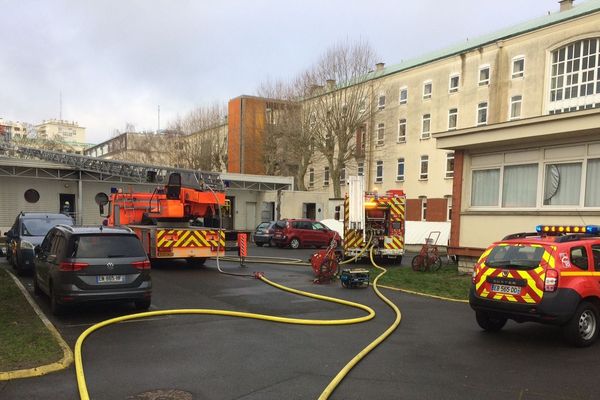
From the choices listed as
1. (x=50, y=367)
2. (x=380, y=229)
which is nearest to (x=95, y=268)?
(x=50, y=367)

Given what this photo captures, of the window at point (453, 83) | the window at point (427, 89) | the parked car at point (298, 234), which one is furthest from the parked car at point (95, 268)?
the window at point (427, 89)

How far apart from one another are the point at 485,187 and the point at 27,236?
43.8ft

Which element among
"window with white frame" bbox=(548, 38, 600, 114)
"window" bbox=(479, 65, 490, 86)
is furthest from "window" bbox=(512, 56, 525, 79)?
"window with white frame" bbox=(548, 38, 600, 114)

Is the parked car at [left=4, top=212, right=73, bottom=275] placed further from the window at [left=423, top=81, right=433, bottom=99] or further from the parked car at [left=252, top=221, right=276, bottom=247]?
the window at [left=423, top=81, right=433, bottom=99]

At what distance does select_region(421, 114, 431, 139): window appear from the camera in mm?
42094

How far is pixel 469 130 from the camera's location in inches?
576

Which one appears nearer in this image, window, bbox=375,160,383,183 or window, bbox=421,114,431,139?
window, bbox=421,114,431,139

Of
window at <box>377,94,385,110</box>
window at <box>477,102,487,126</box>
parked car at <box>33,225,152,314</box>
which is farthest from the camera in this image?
window at <box>377,94,385,110</box>

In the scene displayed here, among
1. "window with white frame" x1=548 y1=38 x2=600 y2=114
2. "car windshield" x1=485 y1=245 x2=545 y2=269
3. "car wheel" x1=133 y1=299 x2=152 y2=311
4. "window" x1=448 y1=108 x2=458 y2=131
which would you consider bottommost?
"car wheel" x1=133 y1=299 x2=152 y2=311

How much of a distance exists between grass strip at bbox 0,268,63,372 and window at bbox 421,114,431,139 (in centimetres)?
3741

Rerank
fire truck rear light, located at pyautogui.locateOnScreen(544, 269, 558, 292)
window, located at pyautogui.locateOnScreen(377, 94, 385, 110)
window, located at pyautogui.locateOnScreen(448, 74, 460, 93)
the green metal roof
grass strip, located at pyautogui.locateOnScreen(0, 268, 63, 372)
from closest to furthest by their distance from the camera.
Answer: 1. grass strip, located at pyautogui.locateOnScreen(0, 268, 63, 372)
2. fire truck rear light, located at pyautogui.locateOnScreen(544, 269, 558, 292)
3. the green metal roof
4. window, located at pyautogui.locateOnScreen(448, 74, 460, 93)
5. window, located at pyautogui.locateOnScreen(377, 94, 385, 110)

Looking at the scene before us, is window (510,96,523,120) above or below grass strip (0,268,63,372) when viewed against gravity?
above

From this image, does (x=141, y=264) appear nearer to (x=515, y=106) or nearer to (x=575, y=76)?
(x=575, y=76)

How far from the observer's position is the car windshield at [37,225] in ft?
45.5
